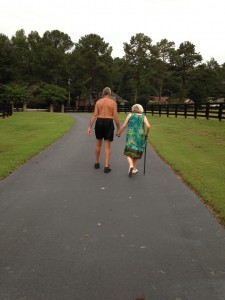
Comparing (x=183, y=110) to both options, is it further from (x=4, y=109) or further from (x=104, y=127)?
(x=104, y=127)

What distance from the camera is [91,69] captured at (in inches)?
3155

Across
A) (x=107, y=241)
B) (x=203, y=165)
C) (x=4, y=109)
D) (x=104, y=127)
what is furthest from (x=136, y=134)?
(x=4, y=109)

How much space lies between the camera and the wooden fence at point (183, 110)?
2583cm

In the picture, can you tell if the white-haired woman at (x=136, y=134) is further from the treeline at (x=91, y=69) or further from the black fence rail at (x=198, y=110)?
the treeline at (x=91, y=69)

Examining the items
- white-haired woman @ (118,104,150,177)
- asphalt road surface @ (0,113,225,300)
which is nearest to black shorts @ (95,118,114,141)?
white-haired woman @ (118,104,150,177)

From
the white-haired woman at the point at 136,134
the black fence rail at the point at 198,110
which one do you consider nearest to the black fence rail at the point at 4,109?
the black fence rail at the point at 198,110

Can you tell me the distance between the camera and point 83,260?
3.75m

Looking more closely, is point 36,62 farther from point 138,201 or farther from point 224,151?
point 138,201

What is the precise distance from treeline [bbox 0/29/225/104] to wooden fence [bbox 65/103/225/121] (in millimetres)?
11024

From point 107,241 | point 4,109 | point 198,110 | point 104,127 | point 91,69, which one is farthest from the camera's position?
point 91,69

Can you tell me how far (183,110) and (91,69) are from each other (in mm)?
48401

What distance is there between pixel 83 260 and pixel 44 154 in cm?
771

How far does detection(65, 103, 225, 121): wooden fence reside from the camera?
25.8m

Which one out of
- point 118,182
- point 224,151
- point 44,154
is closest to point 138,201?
point 118,182
